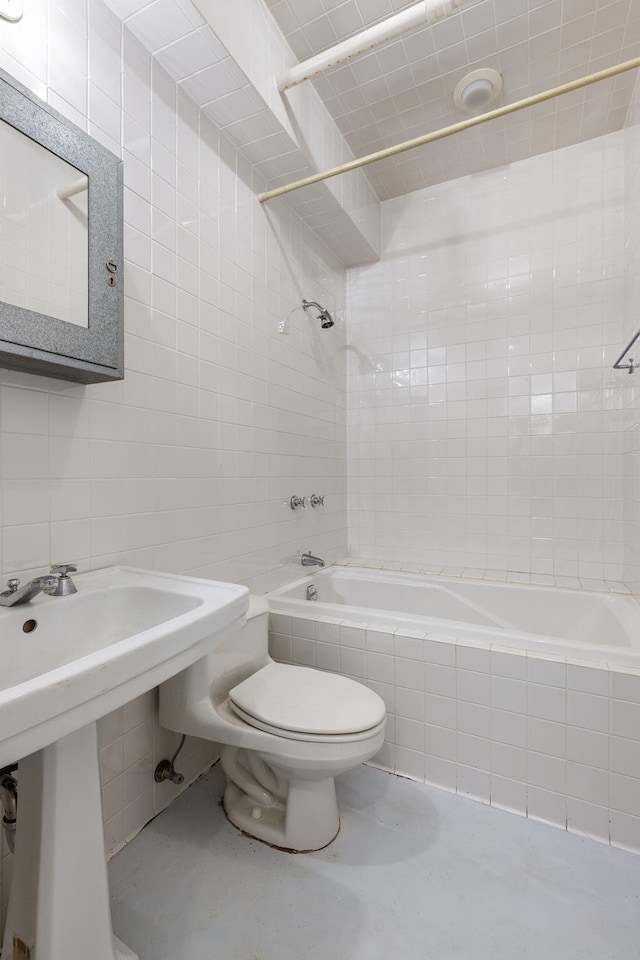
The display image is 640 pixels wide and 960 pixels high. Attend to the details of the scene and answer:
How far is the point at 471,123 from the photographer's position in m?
1.54

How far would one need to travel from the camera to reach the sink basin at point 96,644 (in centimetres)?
54

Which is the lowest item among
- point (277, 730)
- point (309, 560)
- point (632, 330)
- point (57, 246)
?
point (277, 730)

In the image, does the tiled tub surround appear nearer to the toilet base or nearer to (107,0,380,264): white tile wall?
the toilet base

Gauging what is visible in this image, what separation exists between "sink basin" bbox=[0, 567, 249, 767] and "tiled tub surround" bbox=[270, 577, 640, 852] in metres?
0.80

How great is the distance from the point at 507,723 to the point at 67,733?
132 cm

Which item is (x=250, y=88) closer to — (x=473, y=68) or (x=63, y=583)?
(x=473, y=68)

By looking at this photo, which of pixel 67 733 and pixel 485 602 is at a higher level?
pixel 67 733

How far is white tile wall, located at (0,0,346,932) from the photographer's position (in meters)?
1.06

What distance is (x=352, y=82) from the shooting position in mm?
1848

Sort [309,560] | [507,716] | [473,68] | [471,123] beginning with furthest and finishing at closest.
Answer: [309,560] < [473,68] < [471,123] < [507,716]

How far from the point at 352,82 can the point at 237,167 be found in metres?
0.65

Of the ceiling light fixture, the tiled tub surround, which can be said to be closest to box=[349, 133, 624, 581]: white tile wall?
the ceiling light fixture

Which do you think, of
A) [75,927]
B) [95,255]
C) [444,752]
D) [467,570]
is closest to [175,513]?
[95,255]

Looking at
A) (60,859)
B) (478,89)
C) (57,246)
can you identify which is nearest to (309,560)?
(60,859)
